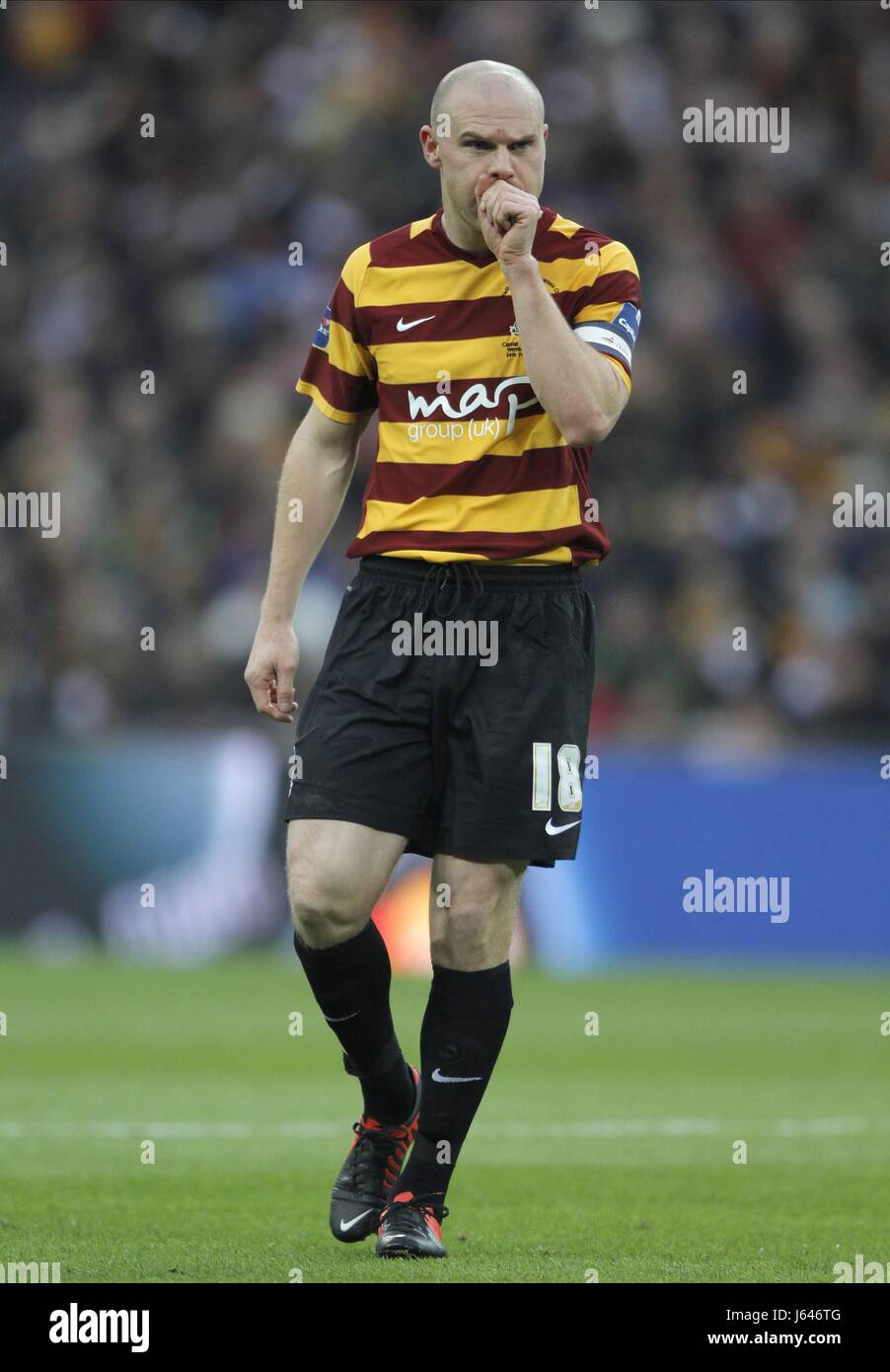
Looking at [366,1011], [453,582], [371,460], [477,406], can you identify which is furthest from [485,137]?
[371,460]

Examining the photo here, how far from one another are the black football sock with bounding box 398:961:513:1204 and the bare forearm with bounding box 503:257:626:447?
1194 mm

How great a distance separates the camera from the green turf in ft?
15.8

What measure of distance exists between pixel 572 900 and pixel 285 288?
16.9 feet

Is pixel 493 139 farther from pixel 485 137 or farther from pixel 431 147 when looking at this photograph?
pixel 431 147

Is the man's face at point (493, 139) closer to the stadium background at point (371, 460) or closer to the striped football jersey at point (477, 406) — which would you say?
the striped football jersey at point (477, 406)

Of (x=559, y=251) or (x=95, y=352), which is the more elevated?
(x=95, y=352)

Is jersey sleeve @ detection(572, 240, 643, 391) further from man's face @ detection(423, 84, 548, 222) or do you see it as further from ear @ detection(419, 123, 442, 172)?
ear @ detection(419, 123, 442, 172)

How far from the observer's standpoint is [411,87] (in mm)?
16094

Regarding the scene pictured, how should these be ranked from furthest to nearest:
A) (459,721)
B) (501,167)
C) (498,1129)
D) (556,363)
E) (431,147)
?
(498,1129), (431,147), (459,721), (501,167), (556,363)

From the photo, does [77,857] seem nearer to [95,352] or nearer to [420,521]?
[95,352]

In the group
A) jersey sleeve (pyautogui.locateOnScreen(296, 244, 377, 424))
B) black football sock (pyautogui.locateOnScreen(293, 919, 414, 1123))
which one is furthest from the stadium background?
jersey sleeve (pyautogui.locateOnScreen(296, 244, 377, 424))

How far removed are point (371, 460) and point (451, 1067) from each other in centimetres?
943

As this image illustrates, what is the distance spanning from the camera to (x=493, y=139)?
4.70 metres
